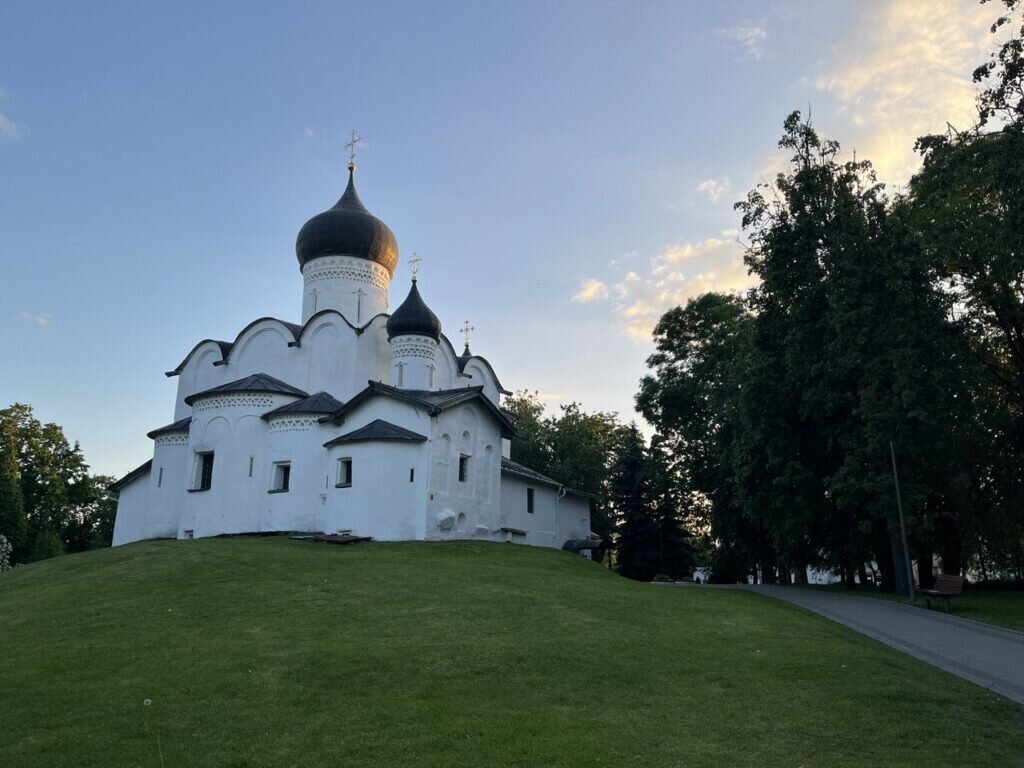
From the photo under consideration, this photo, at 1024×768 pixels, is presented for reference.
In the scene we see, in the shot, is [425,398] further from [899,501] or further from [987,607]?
[987,607]

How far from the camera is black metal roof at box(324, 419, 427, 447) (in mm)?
26734

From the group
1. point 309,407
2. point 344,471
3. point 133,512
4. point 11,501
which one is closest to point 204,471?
point 309,407

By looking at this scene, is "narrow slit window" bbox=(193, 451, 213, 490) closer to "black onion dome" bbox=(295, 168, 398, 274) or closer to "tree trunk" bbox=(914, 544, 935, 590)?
"black onion dome" bbox=(295, 168, 398, 274)

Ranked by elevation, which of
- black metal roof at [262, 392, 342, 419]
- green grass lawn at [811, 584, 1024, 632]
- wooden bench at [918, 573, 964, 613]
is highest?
black metal roof at [262, 392, 342, 419]

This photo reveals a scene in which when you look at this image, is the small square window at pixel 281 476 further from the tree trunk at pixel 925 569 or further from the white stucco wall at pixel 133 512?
the tree trunk at pixel 925 569

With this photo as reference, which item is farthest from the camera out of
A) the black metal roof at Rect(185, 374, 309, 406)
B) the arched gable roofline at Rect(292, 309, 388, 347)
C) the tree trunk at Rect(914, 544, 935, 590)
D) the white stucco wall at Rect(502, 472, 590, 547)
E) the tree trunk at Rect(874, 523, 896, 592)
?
the white stucco wall at Rect(502, 472, 590, 547)

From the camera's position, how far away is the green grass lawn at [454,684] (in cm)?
728

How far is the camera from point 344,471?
2753 cm

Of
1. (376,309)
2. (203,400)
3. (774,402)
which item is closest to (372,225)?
(376,309)

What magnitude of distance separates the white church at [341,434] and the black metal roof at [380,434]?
53mm

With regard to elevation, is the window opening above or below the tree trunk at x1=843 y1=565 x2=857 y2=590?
above

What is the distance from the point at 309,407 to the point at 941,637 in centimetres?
2181

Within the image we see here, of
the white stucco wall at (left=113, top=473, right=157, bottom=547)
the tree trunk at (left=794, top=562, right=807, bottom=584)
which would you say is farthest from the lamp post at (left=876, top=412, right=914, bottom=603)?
the white stucco wall at (left=113, top=473, right=157, bottom=547)

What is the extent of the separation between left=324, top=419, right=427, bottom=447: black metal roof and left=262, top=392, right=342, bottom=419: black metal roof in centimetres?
168
